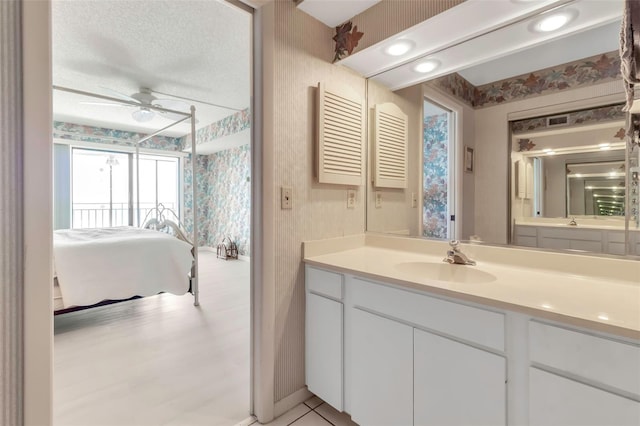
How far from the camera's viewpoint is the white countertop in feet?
2.55

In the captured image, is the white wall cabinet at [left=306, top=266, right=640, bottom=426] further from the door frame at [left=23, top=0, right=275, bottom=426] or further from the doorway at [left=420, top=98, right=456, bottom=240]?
the door frame at [left=23, top=0, right=275, bottom=426]

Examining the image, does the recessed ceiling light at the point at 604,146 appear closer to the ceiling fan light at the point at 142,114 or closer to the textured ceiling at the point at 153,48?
the textured ceiling at the point at 153,48

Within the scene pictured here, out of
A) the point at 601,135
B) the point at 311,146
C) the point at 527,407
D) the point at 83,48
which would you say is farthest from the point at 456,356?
the point at 83,48

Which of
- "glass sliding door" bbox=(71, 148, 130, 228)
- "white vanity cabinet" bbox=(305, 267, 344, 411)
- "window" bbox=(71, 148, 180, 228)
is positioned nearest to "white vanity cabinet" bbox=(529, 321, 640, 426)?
"white vanity cabinet" bbox=(305, 267, 344, 411)

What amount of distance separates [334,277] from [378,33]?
4.31 ft

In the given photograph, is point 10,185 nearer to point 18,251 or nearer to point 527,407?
point 18,251

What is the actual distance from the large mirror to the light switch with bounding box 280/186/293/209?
73 cm

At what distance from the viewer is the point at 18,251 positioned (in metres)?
0.86

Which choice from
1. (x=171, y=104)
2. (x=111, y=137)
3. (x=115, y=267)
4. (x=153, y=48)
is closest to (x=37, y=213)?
(x=115, y=267)

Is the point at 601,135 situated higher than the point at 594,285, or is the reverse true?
the point at 601,135

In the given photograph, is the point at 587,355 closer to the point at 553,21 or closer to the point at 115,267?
the point at 553,21

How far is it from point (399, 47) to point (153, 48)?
235cm

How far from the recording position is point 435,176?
171cm

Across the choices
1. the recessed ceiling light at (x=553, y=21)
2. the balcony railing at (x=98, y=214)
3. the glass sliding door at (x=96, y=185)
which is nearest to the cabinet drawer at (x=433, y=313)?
the recessed ceiling light at (x=553, y=21)
